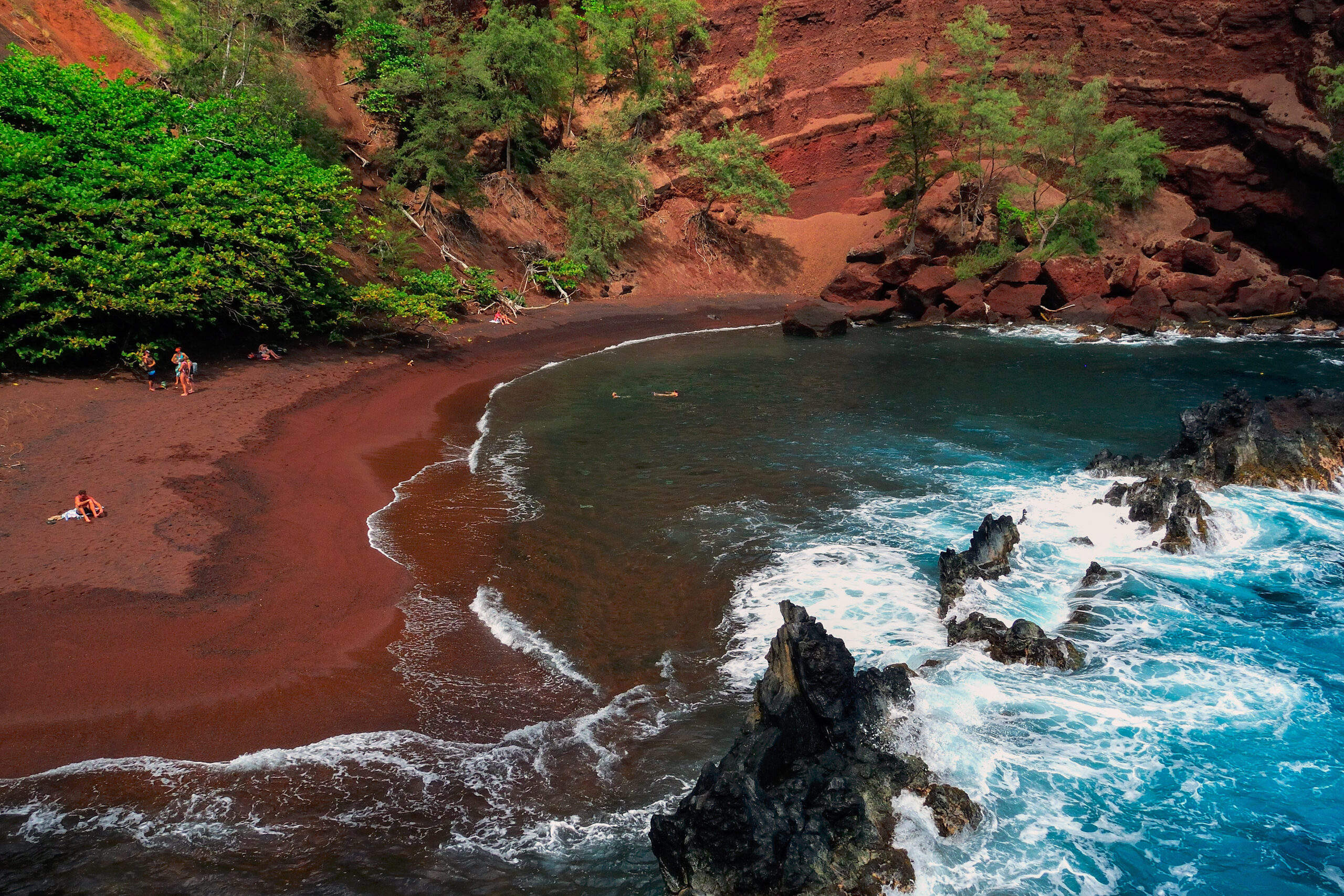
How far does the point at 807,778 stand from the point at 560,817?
261 cm

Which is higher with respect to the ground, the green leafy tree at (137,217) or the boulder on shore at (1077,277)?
the green leafy tree at (137,217)

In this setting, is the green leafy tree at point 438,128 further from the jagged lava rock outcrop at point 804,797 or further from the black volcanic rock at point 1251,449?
the jagged lava rock outcrop at point 804,797

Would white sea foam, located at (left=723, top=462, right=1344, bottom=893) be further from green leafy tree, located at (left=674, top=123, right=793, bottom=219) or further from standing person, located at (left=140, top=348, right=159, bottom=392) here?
green leafy tree, located at (left=674, top=123, right=793, bottom=219)

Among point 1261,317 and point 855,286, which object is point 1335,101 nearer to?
point 1261,317

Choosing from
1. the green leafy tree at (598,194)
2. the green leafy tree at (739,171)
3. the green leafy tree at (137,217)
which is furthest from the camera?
the green leafy tree at (739,171)

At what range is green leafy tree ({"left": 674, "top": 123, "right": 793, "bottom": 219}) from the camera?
46531mm

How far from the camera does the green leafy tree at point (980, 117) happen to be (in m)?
41.6

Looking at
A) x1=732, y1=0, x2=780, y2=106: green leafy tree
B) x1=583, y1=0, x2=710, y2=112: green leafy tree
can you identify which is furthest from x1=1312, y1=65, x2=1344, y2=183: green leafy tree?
x1=583, y1=0, x2=710, y2=112: green leafy tree

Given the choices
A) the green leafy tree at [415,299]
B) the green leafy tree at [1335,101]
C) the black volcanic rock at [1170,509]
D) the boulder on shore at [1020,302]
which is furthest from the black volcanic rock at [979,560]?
the green leafy tree at [1335,101]

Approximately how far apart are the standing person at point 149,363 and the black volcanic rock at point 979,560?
2004 cm

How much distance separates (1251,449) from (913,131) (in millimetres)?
34084

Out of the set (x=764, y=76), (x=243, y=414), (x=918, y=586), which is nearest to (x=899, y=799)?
(x=918, y=586)

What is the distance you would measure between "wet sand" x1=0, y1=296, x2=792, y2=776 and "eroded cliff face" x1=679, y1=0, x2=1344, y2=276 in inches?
1605

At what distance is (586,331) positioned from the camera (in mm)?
36094
